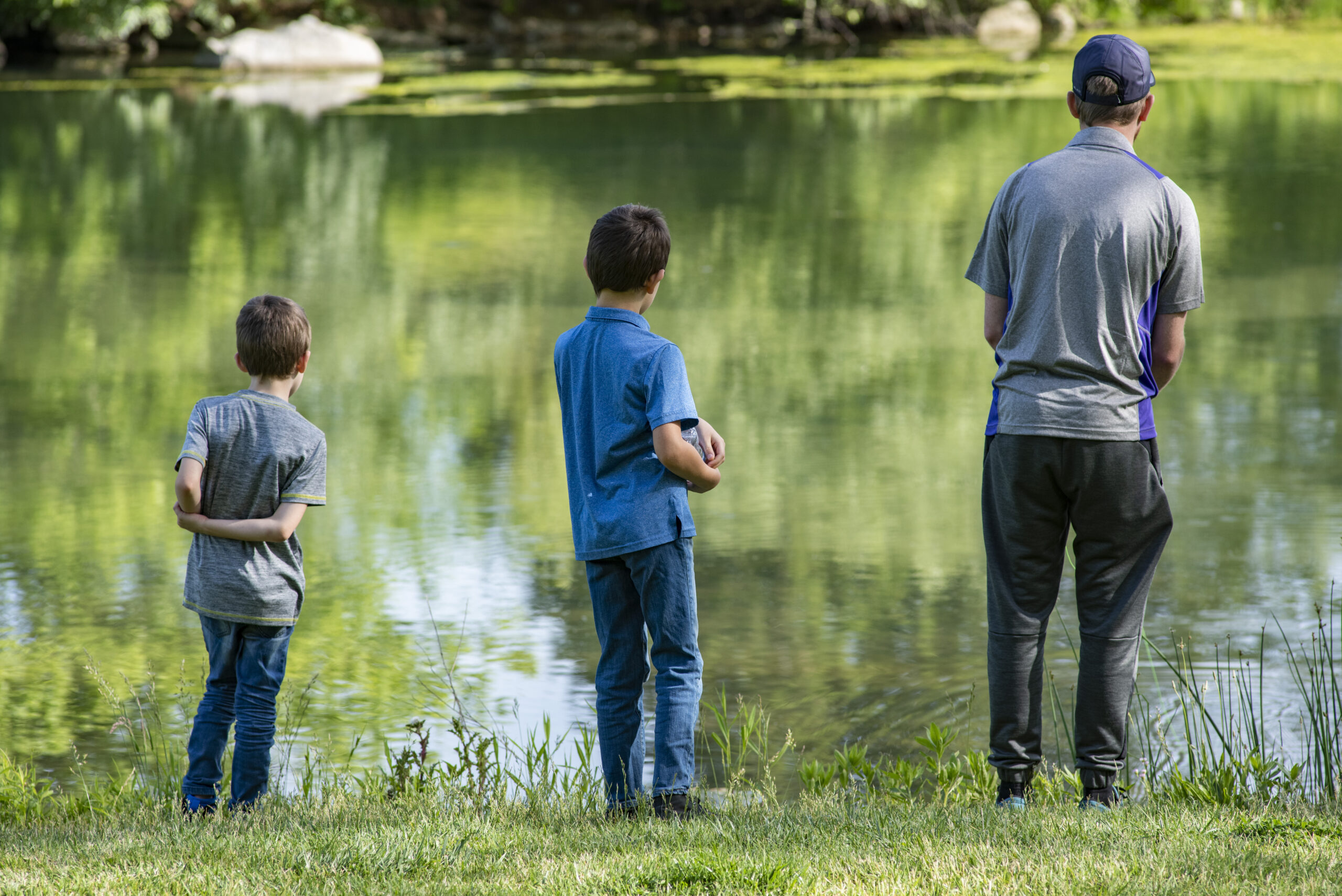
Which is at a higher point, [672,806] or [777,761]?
[672,806]

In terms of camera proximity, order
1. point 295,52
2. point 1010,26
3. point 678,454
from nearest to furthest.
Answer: point 678,454 → point 295,52 → point 1010,26

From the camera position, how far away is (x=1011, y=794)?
3.38 metres

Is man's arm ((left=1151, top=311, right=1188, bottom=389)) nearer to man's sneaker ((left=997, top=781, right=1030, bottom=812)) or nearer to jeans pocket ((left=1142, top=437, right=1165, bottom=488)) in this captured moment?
jeans pocket ((left=1142, top=437, right=1165, bottom=488))

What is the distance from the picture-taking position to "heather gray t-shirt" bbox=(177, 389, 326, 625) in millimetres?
3420

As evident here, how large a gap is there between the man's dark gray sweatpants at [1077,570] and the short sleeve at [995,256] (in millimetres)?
366

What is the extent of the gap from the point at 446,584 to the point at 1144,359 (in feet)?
11.3

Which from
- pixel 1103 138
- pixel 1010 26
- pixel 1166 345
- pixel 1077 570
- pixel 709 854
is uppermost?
pixel 1010 26

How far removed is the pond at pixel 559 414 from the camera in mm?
5215

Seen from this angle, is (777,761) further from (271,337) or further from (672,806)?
(271,337)

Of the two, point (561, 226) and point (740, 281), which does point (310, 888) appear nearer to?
point (740, 281)

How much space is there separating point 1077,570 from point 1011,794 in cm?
55

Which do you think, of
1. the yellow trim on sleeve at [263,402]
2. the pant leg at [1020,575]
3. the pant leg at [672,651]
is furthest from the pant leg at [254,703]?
the pant leg at [1020,575]

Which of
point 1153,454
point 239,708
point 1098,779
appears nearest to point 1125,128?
point 1153,454

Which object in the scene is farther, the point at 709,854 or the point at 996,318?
the point at 996,318
